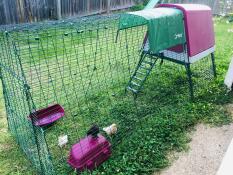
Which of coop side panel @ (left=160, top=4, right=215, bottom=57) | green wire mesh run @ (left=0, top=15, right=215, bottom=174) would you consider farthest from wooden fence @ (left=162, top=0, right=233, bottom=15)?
coop side panel @ (left=160, top=4, right=215, bottom=57)

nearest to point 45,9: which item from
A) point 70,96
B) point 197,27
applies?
point 70,96

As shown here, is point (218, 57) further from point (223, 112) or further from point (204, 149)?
point (204, 149)

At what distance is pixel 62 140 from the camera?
391 cm

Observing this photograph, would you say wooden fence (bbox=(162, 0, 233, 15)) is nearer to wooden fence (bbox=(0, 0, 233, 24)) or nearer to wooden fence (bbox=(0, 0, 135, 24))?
wooden fence (bbox=(0, 0, 233, 24))

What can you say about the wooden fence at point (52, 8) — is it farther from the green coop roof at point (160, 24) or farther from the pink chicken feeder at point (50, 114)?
the green coop roof at point (160, 24)

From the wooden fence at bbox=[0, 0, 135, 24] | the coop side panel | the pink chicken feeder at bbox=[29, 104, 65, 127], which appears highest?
the coop side panel

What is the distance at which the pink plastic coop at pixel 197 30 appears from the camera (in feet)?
15.1

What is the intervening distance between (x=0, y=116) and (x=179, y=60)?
3186 mm

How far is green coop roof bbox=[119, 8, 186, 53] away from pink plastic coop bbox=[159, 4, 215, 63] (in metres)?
0.12

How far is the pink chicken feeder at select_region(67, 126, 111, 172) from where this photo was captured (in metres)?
3.40

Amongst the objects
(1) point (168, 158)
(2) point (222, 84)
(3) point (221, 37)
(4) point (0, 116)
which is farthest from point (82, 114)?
(3) point (221, 37)

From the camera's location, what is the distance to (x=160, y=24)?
4.07 metres

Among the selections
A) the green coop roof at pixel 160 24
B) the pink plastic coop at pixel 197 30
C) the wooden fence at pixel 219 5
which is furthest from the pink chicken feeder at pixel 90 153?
the wooden fence at pixel 219 5

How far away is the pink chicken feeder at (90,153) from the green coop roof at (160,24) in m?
1.48
